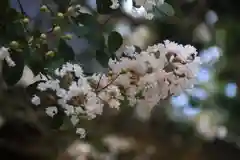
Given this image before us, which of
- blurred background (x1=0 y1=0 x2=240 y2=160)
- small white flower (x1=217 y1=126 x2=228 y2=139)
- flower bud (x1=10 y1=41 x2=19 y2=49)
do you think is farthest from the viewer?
small white flower (x1=217 y1=126 x2=228 y2=139)

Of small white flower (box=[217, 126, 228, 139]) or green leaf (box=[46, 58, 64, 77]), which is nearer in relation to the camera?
green leaf (box=[46, 58, 64, 77])

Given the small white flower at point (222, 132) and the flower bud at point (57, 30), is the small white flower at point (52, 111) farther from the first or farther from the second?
the small white flower at point (222, 132)

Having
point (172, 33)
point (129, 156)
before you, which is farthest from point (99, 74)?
point (129, 156)

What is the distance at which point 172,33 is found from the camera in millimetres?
1157

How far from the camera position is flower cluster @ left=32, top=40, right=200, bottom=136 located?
596 mm

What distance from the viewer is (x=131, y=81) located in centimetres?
60

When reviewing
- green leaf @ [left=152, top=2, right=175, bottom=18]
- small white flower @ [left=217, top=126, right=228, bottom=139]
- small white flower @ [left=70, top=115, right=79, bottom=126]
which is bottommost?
small white flower @ [left=70, top=115, right=79, bottom=126]

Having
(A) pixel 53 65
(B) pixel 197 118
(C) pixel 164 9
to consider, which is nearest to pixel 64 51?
(A) pixel 53 65

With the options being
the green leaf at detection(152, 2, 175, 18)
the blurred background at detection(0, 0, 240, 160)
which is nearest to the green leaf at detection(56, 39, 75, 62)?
the green leaf at detection(152, 2, 175, 18)

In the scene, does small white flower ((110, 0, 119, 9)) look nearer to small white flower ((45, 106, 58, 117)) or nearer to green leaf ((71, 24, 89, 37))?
green leaf ((71, 24, 89, 37))

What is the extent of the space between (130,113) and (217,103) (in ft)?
0.94

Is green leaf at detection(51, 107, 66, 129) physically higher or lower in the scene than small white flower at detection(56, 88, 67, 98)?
lower

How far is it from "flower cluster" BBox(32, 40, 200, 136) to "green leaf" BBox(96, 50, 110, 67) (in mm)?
17

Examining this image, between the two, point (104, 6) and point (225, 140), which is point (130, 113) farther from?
point (104, 6)
